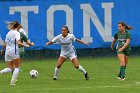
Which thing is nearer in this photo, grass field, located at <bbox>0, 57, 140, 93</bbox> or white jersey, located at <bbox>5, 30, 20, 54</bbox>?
grass field, located at <bbox>0, 57, 140, 93</bbox>

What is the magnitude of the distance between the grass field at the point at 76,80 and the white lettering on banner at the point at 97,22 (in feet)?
5.65

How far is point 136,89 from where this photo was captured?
1838 cm

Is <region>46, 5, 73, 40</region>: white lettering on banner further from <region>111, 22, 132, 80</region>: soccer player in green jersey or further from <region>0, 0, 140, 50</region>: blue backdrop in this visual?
<region>111, 22, 132, 80</region>: soccer player in green jersey

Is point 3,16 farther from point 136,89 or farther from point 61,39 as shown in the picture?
point 136,89

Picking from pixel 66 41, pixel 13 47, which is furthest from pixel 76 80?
pixel 13 47

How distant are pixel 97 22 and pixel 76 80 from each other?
33.1 feet

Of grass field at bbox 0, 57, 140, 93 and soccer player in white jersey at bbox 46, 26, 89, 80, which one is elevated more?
soccer player in white jersey at bbox 46, 26, 89, 80

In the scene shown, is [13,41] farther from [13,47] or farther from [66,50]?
[66,50]

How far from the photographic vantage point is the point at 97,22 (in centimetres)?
3123

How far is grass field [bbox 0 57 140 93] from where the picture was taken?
1841 cm

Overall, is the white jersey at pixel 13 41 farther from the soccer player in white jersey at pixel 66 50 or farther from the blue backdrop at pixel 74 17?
the blue backdrop at pixel 74 17

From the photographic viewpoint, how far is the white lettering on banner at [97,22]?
3111 cm

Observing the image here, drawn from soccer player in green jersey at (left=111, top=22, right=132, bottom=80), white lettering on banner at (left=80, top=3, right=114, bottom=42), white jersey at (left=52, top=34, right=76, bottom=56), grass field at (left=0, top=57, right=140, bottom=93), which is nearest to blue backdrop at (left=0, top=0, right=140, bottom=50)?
white lettering on banner at (left=80, top=3, right=114, bottom=42)

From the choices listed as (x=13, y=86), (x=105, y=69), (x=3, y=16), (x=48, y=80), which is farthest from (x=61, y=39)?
(x=3, y=16)
